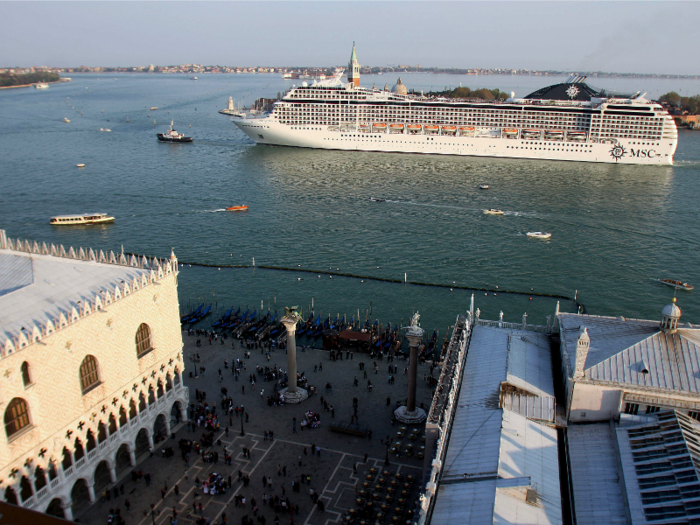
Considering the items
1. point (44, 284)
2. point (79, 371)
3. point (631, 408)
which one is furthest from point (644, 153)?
point (79, 371)

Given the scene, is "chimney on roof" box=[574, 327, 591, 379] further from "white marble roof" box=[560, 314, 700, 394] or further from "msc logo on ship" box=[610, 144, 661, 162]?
"msc logo on ship" box=[610, 144, 661, 162]

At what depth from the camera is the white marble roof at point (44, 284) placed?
2723 cm

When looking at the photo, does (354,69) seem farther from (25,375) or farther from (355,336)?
(25,375)

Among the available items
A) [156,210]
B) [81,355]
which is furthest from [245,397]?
[156,210]

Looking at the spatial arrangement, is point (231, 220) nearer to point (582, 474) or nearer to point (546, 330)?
point (546, 330)

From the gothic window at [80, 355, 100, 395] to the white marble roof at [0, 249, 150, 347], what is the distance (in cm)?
261

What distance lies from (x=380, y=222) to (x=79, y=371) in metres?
58.2

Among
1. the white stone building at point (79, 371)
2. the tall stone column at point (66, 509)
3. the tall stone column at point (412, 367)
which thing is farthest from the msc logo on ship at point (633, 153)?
the tall stone column at point (66, 509)

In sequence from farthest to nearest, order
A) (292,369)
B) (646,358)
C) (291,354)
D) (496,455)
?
(292,369), (291,354), (646,358), (496,455)

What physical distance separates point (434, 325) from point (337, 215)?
37130 millimetres

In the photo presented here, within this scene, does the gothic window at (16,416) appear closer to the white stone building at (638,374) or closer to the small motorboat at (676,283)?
the white stone building at (638,374)

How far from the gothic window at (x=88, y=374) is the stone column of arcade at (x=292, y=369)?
11.1 metres

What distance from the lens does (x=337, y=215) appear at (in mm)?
86000

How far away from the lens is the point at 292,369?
3781cm
